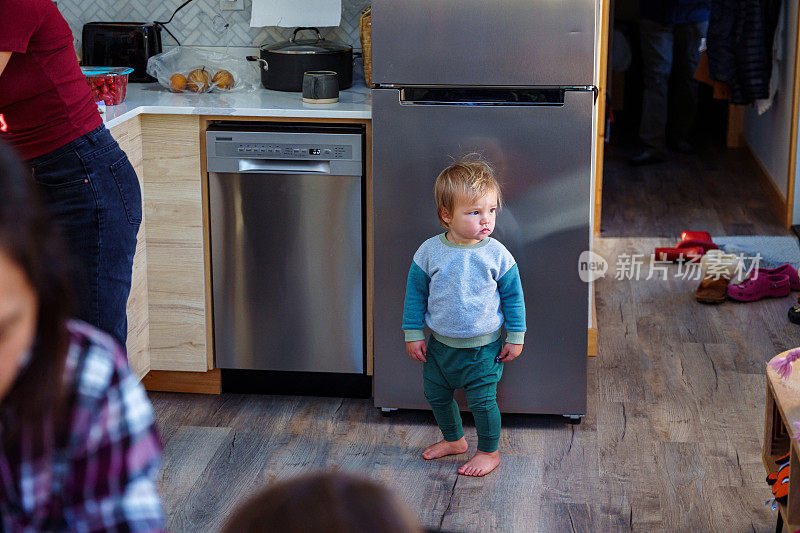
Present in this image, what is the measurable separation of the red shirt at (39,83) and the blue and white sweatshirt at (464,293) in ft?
2.81

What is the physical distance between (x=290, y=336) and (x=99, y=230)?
0.87m

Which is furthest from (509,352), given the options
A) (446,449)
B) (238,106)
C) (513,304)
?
(238,106)

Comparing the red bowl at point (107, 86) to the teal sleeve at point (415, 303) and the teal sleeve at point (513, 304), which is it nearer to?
the teal sleeve at point (415, 303)

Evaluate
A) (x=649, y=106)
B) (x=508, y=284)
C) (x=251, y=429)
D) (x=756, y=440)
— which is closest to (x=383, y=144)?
(x=508, y=284)

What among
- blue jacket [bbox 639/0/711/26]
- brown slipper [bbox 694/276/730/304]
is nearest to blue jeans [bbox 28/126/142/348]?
brown slipper [bbox 694/276/730/304]

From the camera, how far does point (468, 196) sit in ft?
7.77

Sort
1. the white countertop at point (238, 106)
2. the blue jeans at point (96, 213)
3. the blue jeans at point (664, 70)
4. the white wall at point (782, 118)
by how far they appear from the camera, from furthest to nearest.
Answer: the blue jeans at point (664, 70) → the white wall at point (782, 118) → the white countertop at point (238, 106) → the blue jeans at point (96, 213)

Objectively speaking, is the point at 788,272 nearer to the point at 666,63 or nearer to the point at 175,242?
the point at 666,63

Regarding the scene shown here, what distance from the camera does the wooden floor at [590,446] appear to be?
234 cm

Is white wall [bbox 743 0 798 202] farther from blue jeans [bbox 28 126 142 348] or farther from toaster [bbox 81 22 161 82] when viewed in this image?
blue jeans [bbox 28 126 142 348]

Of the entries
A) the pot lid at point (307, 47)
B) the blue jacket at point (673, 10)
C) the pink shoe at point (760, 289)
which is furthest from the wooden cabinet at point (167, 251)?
the blue jacket at point (673, 10)

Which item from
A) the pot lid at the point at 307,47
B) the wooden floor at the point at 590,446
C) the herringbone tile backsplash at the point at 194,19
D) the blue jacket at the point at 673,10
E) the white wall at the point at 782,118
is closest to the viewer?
the wooden floor at the point at 590,446

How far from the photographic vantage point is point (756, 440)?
266cm

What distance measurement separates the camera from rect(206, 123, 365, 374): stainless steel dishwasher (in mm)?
2711
